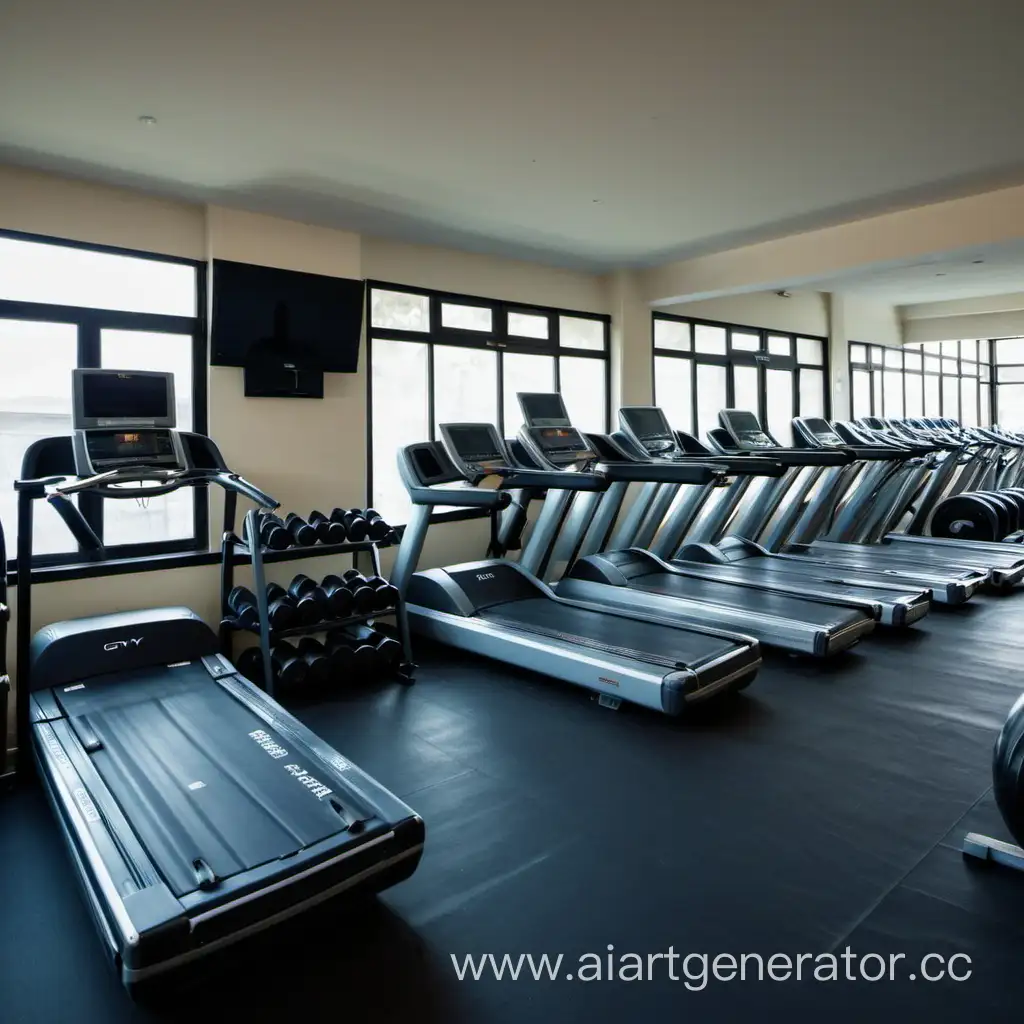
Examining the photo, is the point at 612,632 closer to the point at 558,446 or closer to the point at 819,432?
the point at 558,446

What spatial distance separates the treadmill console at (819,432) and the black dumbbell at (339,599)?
4.55 meters

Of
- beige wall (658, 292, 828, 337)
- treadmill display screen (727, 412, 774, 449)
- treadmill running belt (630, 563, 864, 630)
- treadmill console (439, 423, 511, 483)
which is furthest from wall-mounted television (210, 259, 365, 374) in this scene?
beige wall (658, 292, 828, 337)

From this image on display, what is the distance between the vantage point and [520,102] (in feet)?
11.3

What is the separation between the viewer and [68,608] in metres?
4.08

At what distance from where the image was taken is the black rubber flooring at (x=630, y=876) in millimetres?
1790

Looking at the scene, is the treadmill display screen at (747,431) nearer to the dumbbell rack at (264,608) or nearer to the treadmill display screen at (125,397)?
the dumbbell rack at (264,608)

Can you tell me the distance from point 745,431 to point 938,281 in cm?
365

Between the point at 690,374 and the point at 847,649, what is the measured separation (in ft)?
13.8

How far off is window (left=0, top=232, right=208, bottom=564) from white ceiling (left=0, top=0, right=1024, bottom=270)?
1.61ft

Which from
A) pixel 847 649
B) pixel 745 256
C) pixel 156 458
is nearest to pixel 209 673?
pixel 156 458

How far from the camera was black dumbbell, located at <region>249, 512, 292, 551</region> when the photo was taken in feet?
12.8

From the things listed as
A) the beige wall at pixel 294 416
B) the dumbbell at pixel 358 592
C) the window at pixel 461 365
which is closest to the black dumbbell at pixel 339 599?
the dumbbell at pixel 358 592

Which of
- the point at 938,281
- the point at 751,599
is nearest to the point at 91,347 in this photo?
the point at 751,599

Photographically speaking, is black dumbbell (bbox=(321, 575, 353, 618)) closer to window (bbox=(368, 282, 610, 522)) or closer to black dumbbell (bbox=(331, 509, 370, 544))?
black dumbbell (bbox=(331, 509, 370, 544))
